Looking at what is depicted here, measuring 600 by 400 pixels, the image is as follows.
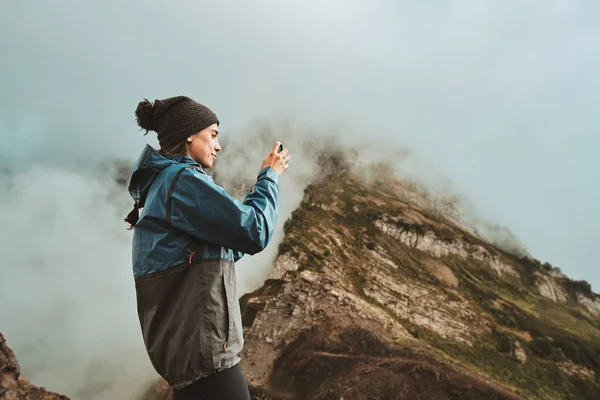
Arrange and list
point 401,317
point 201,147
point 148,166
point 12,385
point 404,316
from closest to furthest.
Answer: point 148,166, point 201,147, point 12,385, point 401,317, point 404,316

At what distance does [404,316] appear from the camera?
93.6 feet

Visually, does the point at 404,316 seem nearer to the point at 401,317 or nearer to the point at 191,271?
the point at 401,317

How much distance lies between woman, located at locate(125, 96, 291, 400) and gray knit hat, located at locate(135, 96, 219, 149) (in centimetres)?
38

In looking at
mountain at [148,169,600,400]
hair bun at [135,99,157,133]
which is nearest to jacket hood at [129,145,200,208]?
hair bun at [135,99,157,133]

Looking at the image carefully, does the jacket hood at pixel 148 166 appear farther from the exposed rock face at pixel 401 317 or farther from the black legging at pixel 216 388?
the exposed rock face at pixel 401 317

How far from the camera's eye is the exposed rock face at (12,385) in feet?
35.0

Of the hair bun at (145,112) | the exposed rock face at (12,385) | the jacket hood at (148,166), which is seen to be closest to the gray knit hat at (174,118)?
the hair bun at (145,112)

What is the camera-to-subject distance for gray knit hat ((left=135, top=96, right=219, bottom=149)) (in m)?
2.57

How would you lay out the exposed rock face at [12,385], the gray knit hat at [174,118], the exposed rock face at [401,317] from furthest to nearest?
the exposed rock face at [401,317] → the exposed rock face at [12,385] → the gray knit hat at [174,118]

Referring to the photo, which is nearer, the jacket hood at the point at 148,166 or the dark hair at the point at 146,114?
the jacket hood at the point at 148,166

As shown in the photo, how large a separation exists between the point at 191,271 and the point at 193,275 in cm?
3

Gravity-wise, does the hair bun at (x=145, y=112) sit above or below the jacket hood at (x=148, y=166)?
above

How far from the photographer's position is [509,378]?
2238cm

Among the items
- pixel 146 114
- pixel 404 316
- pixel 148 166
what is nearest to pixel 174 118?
pixel 146 114
